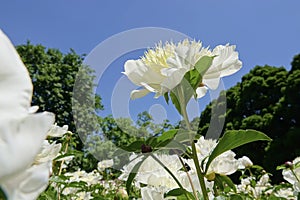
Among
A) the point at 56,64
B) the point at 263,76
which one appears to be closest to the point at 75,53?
the point at 56,64

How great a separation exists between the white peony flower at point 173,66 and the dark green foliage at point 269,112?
32.0 feet

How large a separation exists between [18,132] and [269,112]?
1390 cm

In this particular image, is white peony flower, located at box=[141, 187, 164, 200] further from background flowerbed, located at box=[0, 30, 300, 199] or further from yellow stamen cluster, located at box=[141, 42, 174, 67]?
background flowerbed, located at box=[0, 30, 300, 199]

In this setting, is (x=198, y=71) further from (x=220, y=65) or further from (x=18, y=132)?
(x=18, y=132)

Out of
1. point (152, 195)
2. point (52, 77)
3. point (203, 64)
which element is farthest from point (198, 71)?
point (52, 77)

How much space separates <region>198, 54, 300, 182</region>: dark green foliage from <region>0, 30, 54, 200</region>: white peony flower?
408 inches

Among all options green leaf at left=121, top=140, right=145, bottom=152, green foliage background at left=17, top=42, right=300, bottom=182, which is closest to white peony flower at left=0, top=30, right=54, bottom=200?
green leaf at left=121, top=140, right=145, bottom=152

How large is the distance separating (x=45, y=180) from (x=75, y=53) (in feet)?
68.4

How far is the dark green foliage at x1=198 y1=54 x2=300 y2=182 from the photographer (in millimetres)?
11291

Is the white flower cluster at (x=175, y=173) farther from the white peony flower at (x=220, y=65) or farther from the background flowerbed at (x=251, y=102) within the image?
the background flowerbed at (x=251, y=102)

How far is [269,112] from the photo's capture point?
13547mm

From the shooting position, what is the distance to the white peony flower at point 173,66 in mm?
759

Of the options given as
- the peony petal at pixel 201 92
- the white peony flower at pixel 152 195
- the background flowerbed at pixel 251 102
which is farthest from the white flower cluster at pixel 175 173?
the background flowerbed at pixel 251 102

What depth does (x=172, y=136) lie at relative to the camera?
785mm
